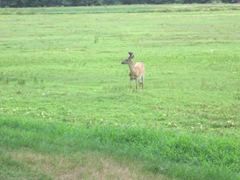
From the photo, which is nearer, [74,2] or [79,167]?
[79,167]

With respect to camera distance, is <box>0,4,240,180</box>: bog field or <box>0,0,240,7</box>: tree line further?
<box>0,0,240,7</box>: tree line

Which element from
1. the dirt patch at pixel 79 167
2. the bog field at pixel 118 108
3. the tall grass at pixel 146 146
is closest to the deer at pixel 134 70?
the bog field at pixel 118 108

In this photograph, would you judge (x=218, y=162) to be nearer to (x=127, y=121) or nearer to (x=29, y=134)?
(x=29, y=134)

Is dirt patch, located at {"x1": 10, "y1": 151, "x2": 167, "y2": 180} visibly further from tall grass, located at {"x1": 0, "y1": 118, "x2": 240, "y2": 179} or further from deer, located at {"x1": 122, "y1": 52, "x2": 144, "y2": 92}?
deer, located at {"x1": 122, "y1": 52, "x2": 144, "y2": 92}

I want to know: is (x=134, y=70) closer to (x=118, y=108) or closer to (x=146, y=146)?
(x=118, y=108)

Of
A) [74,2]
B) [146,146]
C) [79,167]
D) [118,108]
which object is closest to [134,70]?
[118,108]

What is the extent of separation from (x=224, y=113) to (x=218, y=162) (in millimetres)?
5499

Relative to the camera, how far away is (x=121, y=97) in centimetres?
1580

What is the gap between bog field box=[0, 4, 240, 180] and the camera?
24.6 feet

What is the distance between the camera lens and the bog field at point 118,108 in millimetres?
7504

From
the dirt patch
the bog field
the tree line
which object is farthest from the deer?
the tree line

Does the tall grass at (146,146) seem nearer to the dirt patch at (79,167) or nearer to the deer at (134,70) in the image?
the dirt patch at (79,167)

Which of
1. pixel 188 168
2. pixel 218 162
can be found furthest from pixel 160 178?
pixel 218 162

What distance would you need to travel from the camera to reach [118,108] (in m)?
14.4
